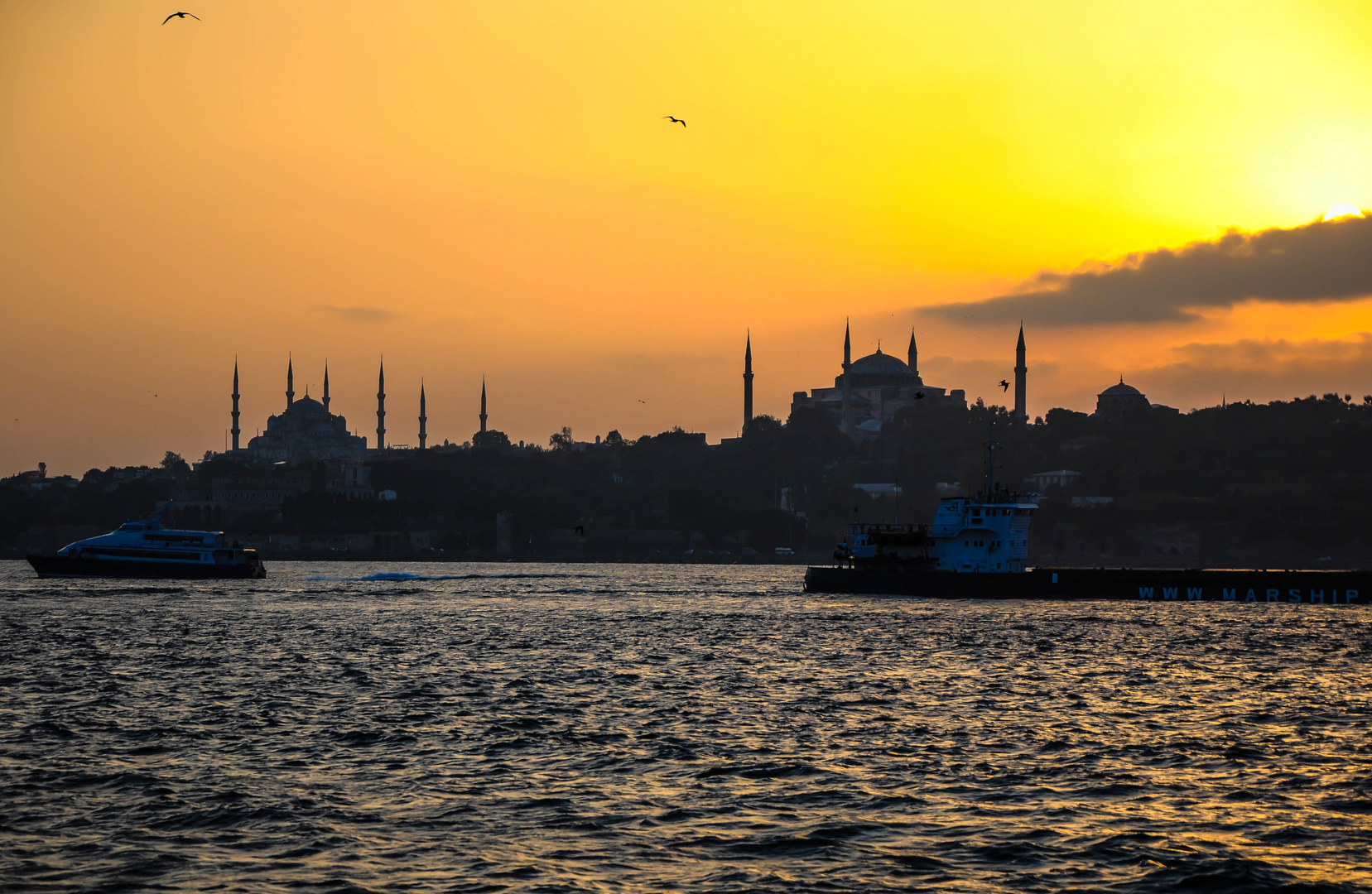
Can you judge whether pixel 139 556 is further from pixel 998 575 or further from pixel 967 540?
pixel 998 575

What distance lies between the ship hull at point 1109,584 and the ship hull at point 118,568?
43.3 metres

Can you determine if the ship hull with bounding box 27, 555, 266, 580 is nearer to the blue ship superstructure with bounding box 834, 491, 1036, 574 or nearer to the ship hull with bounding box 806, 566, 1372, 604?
the ship hull with bounding box 806, 566, 1372, 604

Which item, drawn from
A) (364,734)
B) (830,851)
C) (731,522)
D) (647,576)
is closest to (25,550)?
(731,522)

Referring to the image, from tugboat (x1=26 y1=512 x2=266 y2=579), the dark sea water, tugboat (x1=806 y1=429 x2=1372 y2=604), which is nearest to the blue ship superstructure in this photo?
tugboat (x1=806 y1=429 x2=1372 y2=604)

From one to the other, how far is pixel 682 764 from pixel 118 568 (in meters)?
79.6

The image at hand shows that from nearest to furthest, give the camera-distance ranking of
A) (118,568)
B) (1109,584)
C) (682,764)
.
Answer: (682,764)
(1109,584)
(118,568)

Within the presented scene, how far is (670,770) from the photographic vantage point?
24.0m

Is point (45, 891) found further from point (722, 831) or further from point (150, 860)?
point (722, 831)

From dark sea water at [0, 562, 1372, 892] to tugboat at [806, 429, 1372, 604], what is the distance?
25.2 meters

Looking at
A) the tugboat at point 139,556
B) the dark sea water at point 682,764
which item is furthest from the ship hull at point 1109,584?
the tugboat at point 139,556

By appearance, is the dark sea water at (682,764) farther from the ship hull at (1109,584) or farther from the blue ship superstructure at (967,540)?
the blue ship superstructure at (967,540)

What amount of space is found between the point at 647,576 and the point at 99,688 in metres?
96.5

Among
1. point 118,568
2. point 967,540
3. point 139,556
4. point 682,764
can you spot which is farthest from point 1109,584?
point 118,568

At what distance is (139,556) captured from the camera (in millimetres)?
94062
